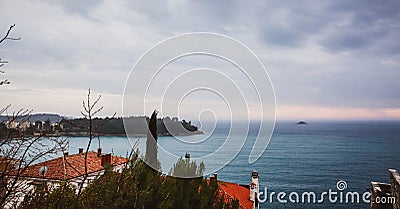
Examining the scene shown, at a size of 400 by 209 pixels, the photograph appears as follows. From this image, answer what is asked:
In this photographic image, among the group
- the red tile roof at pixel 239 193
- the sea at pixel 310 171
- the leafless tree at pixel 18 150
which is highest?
the leafless tree at pixel 18 150

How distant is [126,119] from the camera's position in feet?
15.3

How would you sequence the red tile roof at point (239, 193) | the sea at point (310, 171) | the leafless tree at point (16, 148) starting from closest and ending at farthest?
the leafless tree at point (16, 148) → the red tile roof at point (239, 193) → the sea at point (310, 171)

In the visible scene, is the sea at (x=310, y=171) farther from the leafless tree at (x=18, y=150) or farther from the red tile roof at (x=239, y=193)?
the leafless tree at (x=18, y=150)

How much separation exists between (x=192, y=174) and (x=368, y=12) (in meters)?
22.2

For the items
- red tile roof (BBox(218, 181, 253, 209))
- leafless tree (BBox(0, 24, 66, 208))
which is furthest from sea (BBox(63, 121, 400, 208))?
leafless tree (BBox(0, 24, 66, 208))

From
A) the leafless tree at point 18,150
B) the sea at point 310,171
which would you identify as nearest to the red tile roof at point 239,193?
the sea at point 310,171

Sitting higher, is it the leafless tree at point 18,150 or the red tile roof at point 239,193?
the leafless tree at point 18,150

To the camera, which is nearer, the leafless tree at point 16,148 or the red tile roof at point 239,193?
the leafless tree at point 16,148

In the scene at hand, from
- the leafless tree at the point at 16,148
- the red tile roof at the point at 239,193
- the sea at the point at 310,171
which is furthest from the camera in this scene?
the sea at the point at 310,171

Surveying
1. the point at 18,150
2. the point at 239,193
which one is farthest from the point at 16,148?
the point at 239,193

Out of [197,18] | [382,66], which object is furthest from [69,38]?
[382,66]

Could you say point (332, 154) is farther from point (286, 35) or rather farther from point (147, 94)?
point (147, 94)

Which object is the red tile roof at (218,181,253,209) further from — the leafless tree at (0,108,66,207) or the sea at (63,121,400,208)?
the leafless tree at (0,108,66,207)

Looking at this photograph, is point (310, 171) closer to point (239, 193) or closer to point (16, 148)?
point (239, 193)
